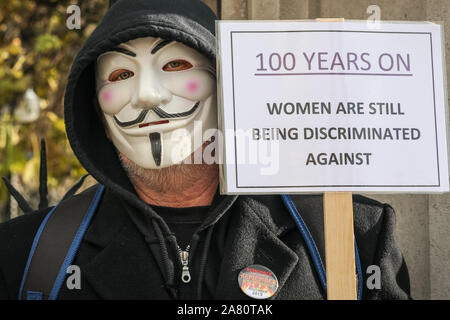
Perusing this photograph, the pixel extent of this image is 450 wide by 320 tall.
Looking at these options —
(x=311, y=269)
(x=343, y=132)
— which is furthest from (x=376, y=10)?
(x=311, y=269)

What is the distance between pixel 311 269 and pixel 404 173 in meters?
0.40

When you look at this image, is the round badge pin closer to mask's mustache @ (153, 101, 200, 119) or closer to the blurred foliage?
mask's mustache @ (153, 101, 200, 119)

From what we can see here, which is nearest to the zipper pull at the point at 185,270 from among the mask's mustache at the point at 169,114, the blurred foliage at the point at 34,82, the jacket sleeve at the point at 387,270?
the mask's mustache at the point at 169,114

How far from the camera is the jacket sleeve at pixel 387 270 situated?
67.9 inches

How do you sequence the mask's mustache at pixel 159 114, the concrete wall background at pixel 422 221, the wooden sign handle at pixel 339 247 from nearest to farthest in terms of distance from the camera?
the wooden sign handle at pixel 339 247 → the mask's mustache at pixel 159 114 → the concrete wall background at pixel 422 221

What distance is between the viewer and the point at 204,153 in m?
1.84

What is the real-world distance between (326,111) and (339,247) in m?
0.33

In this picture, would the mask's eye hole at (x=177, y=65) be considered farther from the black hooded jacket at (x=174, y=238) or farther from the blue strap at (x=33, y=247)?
the blue strap at (x=33, y=247)

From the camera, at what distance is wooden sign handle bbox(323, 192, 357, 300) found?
146 cm

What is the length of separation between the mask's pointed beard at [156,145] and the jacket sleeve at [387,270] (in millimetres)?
672

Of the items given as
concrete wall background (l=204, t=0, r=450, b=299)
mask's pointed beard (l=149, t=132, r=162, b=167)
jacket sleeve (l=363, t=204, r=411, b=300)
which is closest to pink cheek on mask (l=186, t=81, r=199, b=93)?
mask's pointed beard (l=149, t=132, r=162, b=167)

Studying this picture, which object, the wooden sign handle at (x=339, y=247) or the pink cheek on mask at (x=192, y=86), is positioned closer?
the wooden sign handle at (x=339, y=247)

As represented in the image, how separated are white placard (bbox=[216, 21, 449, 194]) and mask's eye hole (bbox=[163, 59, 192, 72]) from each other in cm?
31
